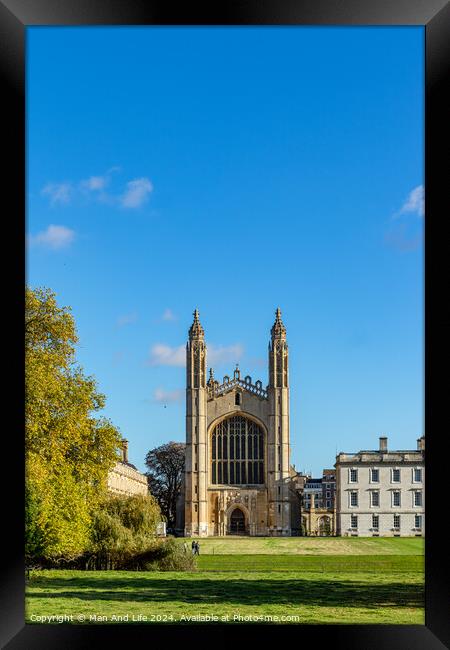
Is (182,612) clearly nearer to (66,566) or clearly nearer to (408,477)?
(66,566)

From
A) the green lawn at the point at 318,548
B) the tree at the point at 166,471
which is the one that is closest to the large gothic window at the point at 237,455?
the tree at the point at 166,471

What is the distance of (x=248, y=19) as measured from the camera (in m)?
5.65

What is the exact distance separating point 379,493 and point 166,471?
43.7 ft

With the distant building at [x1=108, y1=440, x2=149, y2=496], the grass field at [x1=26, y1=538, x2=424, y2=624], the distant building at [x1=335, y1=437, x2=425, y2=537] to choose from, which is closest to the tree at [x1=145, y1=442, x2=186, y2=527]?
the distant building at [x1=108, y1=440, x2=149, y2=496]

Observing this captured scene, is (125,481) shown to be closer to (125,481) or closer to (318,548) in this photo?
(125,481)

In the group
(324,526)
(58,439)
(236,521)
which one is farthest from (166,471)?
(58,439)

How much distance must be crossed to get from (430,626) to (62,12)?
467cm

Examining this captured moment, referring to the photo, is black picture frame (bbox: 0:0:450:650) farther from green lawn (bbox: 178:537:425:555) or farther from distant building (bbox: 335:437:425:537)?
distant building (bbox: 335:437:425:537)

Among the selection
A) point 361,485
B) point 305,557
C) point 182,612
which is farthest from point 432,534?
point 361,485

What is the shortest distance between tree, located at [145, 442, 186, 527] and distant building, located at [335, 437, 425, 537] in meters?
10.2

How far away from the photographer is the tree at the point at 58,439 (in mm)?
11219

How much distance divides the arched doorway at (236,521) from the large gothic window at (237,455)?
1.60 meters

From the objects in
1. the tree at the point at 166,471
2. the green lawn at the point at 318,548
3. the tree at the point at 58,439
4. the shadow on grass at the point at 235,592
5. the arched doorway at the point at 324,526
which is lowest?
the arched doorway at the point at 324,526

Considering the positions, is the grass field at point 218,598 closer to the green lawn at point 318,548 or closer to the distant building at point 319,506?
the green lawn at point 318,548
